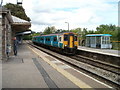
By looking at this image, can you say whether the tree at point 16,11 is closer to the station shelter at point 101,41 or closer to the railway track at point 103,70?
the station shelter at point 101,41

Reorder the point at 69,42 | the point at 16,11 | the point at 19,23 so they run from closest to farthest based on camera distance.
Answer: the point at 69,42, the point at 19,23, the point at 16,11

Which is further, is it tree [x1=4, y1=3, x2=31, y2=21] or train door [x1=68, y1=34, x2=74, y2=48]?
tree [x1=4, y1=3, x2=31, y2=21]

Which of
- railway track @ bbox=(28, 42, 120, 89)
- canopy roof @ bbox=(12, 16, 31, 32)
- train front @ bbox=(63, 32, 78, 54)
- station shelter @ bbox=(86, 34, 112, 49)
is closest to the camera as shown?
railway track @ bbox=(28, 42, 120, 89)

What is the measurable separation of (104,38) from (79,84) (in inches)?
869

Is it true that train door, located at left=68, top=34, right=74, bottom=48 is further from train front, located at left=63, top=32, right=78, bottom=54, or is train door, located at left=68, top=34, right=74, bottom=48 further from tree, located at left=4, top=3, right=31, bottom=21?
tree, located at left=4, top=3, right=31, bottom=21

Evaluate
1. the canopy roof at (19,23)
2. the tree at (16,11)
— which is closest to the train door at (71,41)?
the canopy roof at (19,23)

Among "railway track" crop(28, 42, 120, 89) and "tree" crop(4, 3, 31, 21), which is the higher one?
"tree" crop(4, 3, 31, 21)

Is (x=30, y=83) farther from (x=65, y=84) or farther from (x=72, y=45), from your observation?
(x=72, y=45)

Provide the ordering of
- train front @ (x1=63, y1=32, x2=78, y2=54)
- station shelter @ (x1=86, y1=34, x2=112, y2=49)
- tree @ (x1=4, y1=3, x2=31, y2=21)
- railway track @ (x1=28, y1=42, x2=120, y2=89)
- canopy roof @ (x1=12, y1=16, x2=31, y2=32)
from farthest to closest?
1. tree @ (x1=4, y1=3, x2=31, y2=21)
2. station shelter @ (x1=86, y1=34, x2=112, y2=49)
3. canopy roof @ (x1=12, y1=16, x2=31, y2=32)
4. train front @ (x1=63, y1=32, x2=78, y2=54)
5. railway track @ (x1=28, y1=42, x2=120, y2=89)

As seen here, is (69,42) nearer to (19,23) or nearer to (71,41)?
(71,41)

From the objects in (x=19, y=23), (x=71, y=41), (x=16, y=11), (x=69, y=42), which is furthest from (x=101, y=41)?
(x=16, y=11)

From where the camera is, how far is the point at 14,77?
778cm

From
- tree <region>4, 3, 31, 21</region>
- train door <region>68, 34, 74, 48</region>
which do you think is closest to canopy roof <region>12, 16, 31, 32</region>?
train door <region>68, 34, 74, 48</region>

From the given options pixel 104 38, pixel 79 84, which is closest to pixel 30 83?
pixel 79 84
